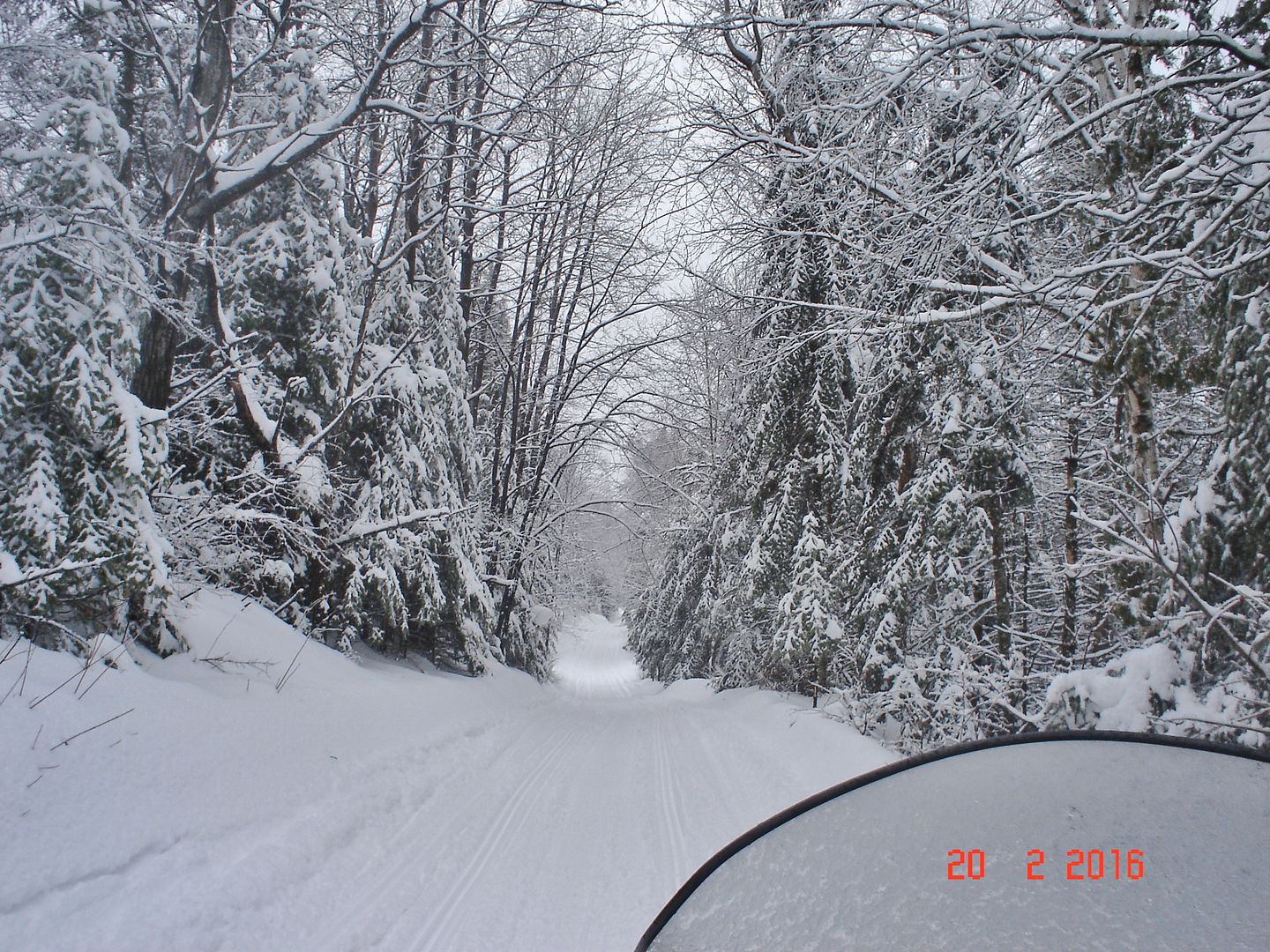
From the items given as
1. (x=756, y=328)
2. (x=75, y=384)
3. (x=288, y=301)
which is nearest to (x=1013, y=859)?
(x=75, y=384)

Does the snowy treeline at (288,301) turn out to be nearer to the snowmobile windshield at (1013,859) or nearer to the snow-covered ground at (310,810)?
the snow-covered ground at (310,810)

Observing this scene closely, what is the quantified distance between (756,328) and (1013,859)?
1003 centimetres

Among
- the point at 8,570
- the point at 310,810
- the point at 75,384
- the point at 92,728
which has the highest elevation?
the point at 75,384

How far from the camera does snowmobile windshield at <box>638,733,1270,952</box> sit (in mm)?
695

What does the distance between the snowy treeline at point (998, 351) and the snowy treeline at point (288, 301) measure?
2114mm

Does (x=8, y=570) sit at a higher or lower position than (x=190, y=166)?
lower

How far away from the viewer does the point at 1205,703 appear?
312cm

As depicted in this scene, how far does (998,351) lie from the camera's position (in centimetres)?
417

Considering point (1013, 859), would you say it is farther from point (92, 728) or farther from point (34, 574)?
point (34, 574)

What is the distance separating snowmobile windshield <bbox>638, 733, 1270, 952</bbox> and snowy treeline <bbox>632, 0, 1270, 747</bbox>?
1730 millimetres

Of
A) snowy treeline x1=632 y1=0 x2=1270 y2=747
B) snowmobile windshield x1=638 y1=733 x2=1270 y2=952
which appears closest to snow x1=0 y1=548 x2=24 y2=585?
snowmobile windshield x1=638 y1=733 x2=1270 y2=952

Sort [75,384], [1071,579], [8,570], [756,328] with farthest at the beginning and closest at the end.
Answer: [756,328]
[1071,579]
[75,384]
[8,570]

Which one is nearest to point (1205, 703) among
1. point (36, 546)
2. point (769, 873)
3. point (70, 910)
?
point (769, 873)

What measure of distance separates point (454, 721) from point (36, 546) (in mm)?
4603
